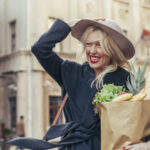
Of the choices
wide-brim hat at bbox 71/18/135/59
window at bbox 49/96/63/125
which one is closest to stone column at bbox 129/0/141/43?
window at bbox 49/96/63/125

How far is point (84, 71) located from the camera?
267 cm

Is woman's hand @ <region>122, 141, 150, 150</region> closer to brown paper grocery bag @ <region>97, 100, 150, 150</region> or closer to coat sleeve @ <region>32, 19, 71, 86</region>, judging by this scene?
brown paper grocery bag @ <region>97, 100, 150, 150</region>

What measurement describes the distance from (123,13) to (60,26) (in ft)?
65.2

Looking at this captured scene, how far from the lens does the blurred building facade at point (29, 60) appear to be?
1745 cm

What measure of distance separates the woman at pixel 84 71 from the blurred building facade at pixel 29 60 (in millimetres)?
14147

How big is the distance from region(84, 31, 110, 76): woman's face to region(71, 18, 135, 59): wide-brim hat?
0.27 ft

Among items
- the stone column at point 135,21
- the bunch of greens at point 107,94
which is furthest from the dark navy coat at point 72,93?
the stone column at point 135,21

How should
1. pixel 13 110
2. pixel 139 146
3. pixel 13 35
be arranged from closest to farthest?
1. pixel 139 146
2. pixel 13 110
3. pixel 13 35

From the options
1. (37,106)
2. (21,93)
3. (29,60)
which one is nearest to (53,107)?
(37,106)

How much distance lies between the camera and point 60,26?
2.54 meters

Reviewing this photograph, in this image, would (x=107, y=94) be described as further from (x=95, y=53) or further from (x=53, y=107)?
(x=53, y=107)

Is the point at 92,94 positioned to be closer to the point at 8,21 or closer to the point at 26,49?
the point at 26,49

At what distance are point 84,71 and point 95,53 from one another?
17cm

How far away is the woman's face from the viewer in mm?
2568
